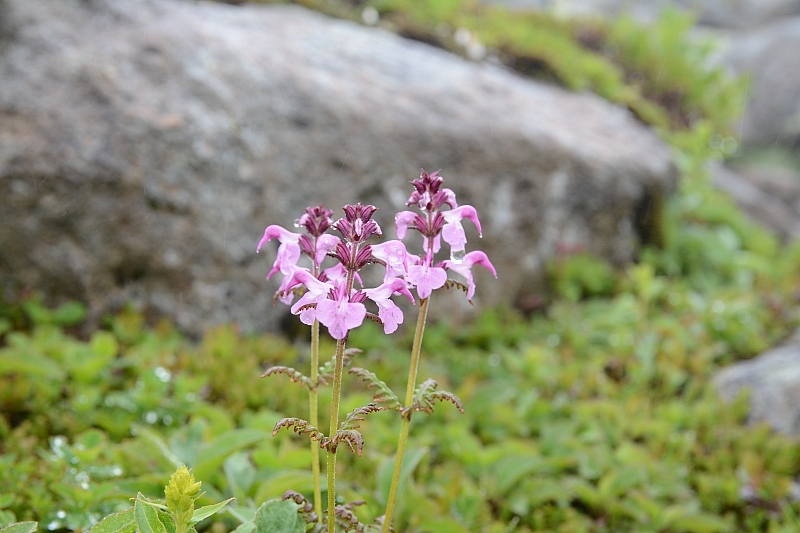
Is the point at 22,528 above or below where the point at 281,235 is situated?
below

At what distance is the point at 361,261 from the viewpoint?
1.73m

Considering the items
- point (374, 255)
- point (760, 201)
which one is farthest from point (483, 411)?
point (760, 201)

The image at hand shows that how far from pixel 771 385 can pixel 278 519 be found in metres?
4.24

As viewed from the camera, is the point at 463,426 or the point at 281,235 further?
the point at 463,426

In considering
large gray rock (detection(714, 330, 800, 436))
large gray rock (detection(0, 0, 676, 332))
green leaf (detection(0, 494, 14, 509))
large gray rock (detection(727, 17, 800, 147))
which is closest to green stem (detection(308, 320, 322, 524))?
green leaf (detection(0, 494, 14, 509))

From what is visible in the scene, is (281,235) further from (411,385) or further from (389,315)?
(411,385)

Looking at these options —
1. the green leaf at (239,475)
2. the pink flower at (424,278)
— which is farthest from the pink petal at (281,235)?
the green leaf at (239,475)

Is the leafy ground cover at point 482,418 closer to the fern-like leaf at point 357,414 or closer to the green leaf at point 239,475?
the green leaf at point 239,475

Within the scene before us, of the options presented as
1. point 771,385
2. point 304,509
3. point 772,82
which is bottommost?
point 771,385

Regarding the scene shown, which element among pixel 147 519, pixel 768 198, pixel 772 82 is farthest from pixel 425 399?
pixel 772 82

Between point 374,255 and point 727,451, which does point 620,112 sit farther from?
point 374,255

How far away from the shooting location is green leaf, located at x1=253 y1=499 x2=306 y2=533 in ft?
6.37

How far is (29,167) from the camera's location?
4.28 m

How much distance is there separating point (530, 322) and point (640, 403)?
5.27ft
